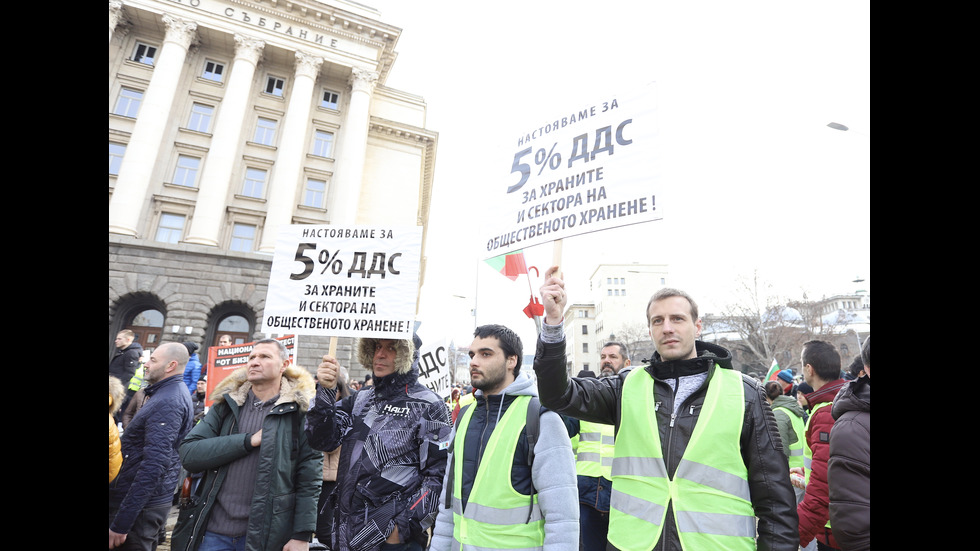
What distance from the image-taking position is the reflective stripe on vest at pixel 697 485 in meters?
2.03

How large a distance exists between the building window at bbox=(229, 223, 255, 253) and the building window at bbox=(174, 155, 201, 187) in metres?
A: 3.15

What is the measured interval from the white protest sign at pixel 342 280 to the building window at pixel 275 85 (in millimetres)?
27735

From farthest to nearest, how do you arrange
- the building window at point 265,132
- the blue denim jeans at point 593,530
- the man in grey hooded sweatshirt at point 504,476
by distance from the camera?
the building window at point 265,132, the blue denim jeans at point 593,530, the man in grey hooded sweatshirt at point 504,476

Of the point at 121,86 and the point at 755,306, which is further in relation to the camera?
the point at 755,306

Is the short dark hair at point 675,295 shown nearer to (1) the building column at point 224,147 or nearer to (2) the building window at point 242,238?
(1) the building column at point 224,147

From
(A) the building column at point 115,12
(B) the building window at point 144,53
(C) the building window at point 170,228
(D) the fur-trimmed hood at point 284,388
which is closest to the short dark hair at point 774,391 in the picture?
(D) the fur-trimmed hood at point 284,388

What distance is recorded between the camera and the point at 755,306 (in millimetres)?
33312

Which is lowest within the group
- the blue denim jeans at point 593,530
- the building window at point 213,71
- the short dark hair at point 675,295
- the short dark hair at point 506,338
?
the blue denim jeans at point 593,530

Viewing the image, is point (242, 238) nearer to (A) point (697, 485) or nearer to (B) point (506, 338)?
(B) point (506, 338)

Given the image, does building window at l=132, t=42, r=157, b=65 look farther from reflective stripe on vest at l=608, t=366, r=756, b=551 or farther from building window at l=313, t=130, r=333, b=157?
reflective stripe on vest at l=608, t=366, r=756, b=551

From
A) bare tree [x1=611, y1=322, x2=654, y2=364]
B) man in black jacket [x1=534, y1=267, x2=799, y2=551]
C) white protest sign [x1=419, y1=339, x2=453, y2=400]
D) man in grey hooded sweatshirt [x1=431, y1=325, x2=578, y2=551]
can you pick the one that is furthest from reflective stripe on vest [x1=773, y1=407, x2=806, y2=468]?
bare tree [x1=611, y1=322, x2=654, y2=364]
